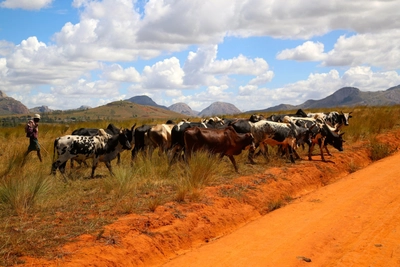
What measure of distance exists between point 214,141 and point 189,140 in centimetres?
83

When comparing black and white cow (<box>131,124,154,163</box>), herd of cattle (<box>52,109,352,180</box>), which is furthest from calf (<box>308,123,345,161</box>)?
black and white cow (<box>131,124,154,163</box>)

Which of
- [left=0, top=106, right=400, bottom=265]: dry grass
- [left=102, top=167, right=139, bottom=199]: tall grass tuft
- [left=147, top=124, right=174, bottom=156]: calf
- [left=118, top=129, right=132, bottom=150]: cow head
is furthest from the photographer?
[left=147, top=124, right=174, bottom=156]: calf

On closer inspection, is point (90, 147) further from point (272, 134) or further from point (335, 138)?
point (335, 138)

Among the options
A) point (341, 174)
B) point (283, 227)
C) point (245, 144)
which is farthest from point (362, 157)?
point (283, 227)

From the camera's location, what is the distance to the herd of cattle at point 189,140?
1320 cm

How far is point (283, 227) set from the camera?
848cm

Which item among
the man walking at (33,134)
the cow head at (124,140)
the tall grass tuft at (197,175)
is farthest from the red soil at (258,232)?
the man walking at (33,134)

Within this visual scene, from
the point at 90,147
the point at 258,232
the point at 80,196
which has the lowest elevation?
the point at 258,232

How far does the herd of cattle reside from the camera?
43.3 feet

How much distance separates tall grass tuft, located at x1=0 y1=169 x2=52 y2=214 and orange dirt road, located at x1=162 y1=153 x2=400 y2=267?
11.3 feet

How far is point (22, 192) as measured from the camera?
8.58 m

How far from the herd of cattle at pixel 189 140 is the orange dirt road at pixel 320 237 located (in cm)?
375

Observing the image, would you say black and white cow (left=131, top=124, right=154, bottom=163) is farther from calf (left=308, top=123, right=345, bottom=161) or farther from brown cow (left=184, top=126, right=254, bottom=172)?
calf (left=308, top=123, right=345, bottom=161)

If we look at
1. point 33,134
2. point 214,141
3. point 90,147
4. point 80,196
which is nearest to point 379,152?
point 214,141
